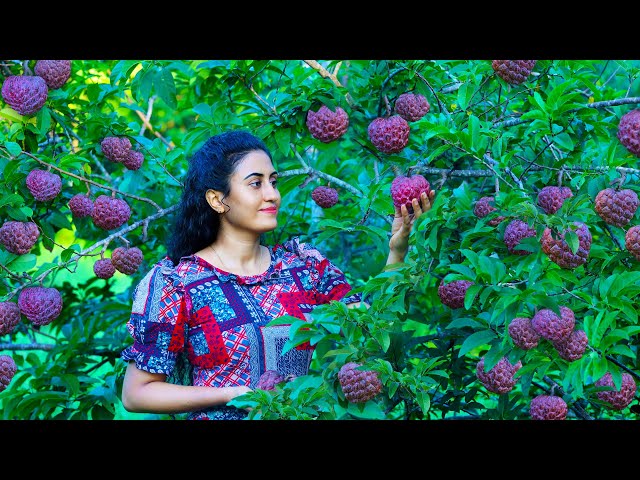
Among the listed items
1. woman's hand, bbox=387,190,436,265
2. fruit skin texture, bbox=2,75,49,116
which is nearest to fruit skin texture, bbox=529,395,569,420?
woman's hand, bbox=387,190,436,265

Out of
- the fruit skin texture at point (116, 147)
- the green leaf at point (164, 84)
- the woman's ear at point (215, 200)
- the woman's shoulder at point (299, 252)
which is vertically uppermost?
the green leaf at point (164, 84)

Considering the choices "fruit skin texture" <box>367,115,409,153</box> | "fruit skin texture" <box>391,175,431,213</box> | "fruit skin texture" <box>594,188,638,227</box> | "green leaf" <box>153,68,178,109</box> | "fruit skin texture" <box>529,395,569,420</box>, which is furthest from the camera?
"green leaf" <box>153,68,178,109</box>

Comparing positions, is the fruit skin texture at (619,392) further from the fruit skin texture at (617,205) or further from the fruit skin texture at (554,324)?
the fruit skin texture at (617,205)

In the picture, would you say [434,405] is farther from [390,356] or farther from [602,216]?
[602,216]

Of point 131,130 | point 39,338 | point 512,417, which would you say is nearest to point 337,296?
point 512,417

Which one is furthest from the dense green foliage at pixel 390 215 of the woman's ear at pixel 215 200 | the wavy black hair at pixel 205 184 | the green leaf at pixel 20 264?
the woman's ear at pixel 215 200

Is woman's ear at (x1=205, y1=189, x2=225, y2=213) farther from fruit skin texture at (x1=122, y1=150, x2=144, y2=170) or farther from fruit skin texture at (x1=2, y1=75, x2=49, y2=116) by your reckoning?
fruit skin texture at (x1=2, y1=75, x2=49, y2=116)

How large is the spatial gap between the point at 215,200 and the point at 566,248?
3.68ft

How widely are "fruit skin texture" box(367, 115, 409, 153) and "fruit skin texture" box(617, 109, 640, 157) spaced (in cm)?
70

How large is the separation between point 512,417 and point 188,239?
1.08 metres

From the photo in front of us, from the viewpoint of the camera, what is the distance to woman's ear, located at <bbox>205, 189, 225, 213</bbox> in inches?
103

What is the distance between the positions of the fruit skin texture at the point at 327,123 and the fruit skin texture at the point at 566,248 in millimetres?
800

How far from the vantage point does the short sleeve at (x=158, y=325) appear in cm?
244

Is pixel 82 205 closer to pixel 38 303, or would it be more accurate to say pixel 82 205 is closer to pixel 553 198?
pixel 38 303
